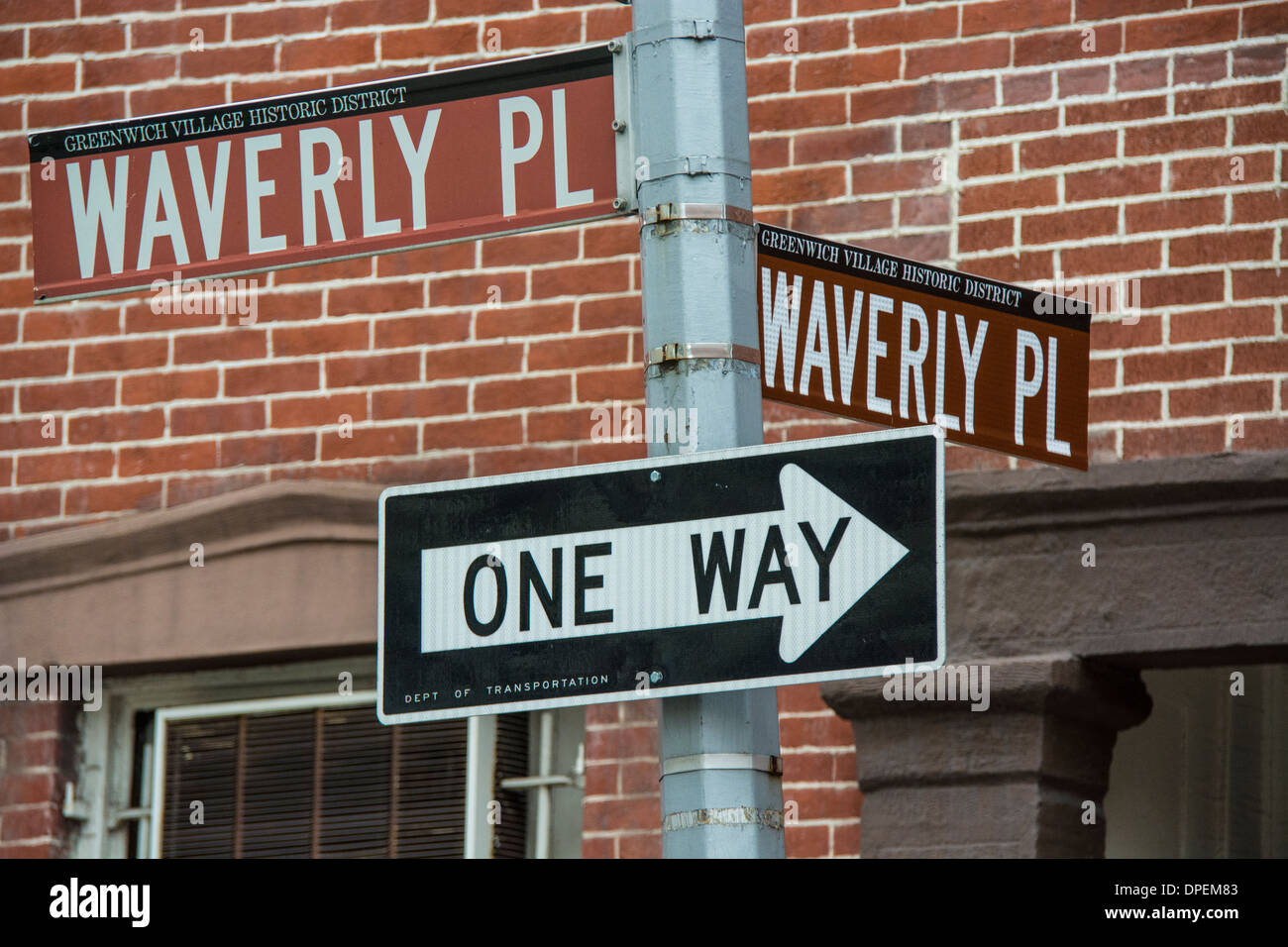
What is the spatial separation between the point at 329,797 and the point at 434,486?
3.12 meters

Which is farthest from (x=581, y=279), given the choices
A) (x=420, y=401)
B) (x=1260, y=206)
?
(x=1260, y=206)

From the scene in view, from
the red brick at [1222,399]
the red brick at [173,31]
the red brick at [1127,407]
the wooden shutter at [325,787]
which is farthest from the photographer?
the red brick at [173,31]

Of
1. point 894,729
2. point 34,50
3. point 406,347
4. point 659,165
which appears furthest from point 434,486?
point 34,50

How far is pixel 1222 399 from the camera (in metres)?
5.82

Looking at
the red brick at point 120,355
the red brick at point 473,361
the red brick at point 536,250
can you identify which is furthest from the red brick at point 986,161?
the red brick at point 120,355

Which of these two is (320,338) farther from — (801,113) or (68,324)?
(801,113)

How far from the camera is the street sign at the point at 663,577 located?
10.9ft

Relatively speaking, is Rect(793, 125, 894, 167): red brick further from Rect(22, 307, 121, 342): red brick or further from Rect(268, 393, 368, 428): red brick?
Rect(22, 307, 121, 342): red brick

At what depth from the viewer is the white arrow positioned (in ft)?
10.9

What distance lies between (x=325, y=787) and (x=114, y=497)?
115 cm

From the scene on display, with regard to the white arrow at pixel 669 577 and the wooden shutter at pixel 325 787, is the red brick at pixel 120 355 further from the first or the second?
the white arrow at pixel 669 577

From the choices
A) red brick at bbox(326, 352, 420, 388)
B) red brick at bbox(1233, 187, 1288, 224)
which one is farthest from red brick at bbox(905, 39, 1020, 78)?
red brick at bbox(326, 352, 420, 388)

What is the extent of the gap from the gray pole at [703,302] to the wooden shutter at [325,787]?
9.71ft

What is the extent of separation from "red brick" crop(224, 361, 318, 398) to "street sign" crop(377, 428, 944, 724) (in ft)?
10.1
